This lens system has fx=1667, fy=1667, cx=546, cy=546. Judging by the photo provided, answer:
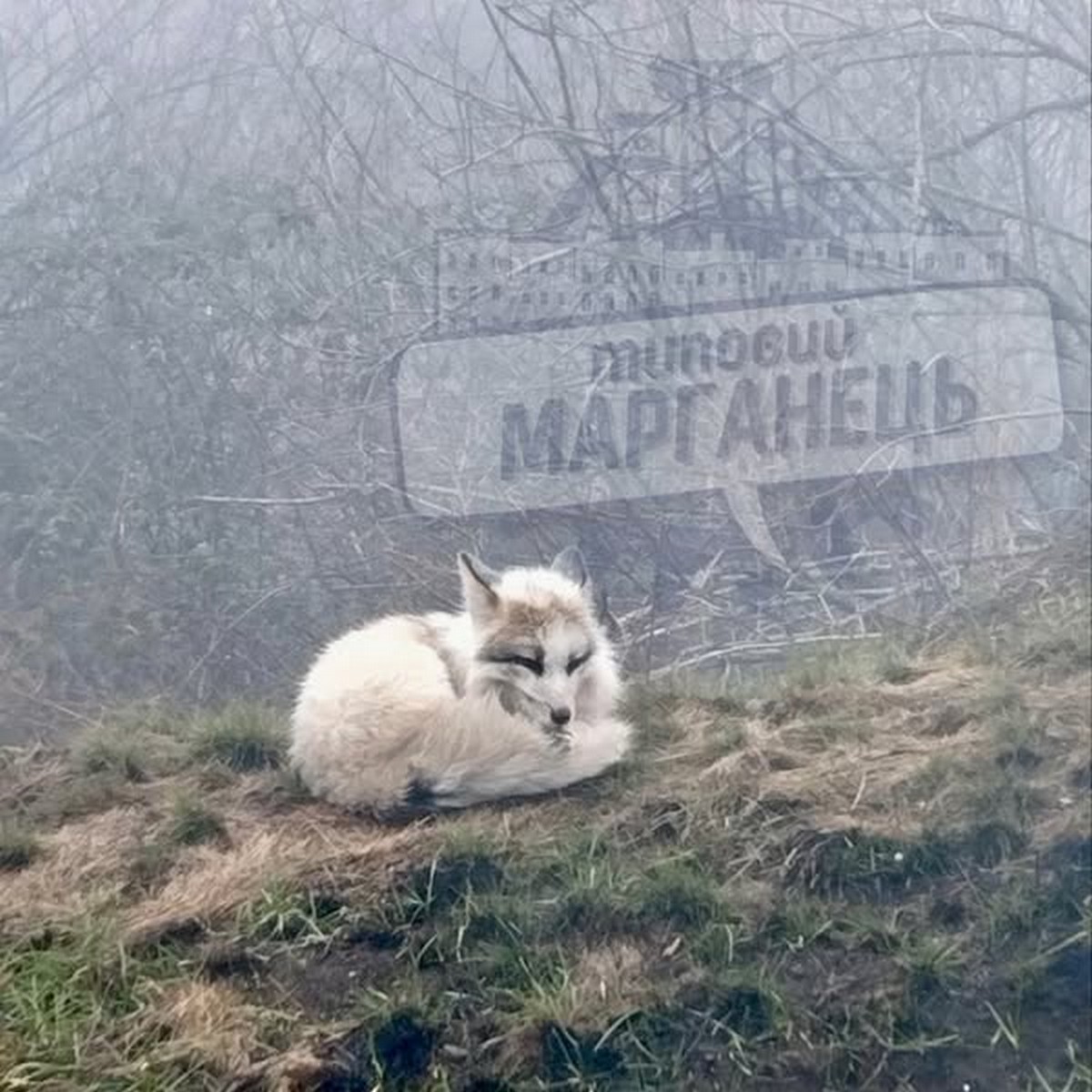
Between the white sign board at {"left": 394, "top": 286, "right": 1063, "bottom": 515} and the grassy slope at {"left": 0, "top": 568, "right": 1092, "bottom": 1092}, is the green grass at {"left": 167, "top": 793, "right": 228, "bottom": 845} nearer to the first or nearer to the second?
the grassy slope at {"left": 0, "top": 568, "right": 1092, "bottom": 1092}

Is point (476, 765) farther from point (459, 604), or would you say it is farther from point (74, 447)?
point (74, 447)

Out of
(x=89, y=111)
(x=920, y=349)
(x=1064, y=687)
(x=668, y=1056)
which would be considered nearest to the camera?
(x=668, y=1056)

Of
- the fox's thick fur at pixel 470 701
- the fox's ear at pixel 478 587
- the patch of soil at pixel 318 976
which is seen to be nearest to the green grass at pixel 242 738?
the fox's thick fur at pixel 470 701

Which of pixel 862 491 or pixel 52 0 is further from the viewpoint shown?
pixel 52 0

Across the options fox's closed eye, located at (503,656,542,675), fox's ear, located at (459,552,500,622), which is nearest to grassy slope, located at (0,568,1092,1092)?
fox's closed eye, located at (503,656,542,675)

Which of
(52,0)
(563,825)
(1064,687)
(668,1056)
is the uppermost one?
(52,0)

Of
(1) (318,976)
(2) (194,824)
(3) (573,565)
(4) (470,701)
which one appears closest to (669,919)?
(1) (318,976)

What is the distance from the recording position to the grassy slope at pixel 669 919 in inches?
96.1

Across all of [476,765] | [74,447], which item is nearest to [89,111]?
[74,447]

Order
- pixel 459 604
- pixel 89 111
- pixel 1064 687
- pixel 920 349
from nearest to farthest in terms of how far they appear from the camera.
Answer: pixel 1064 687
pixel 920 349
pixel 459 604
pixel 89 111

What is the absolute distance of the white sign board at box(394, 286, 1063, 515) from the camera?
2.92 m

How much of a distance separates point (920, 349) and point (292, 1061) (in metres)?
1.61

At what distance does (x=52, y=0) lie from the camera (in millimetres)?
3471

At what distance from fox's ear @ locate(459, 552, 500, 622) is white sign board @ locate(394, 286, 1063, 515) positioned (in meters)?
0.10
